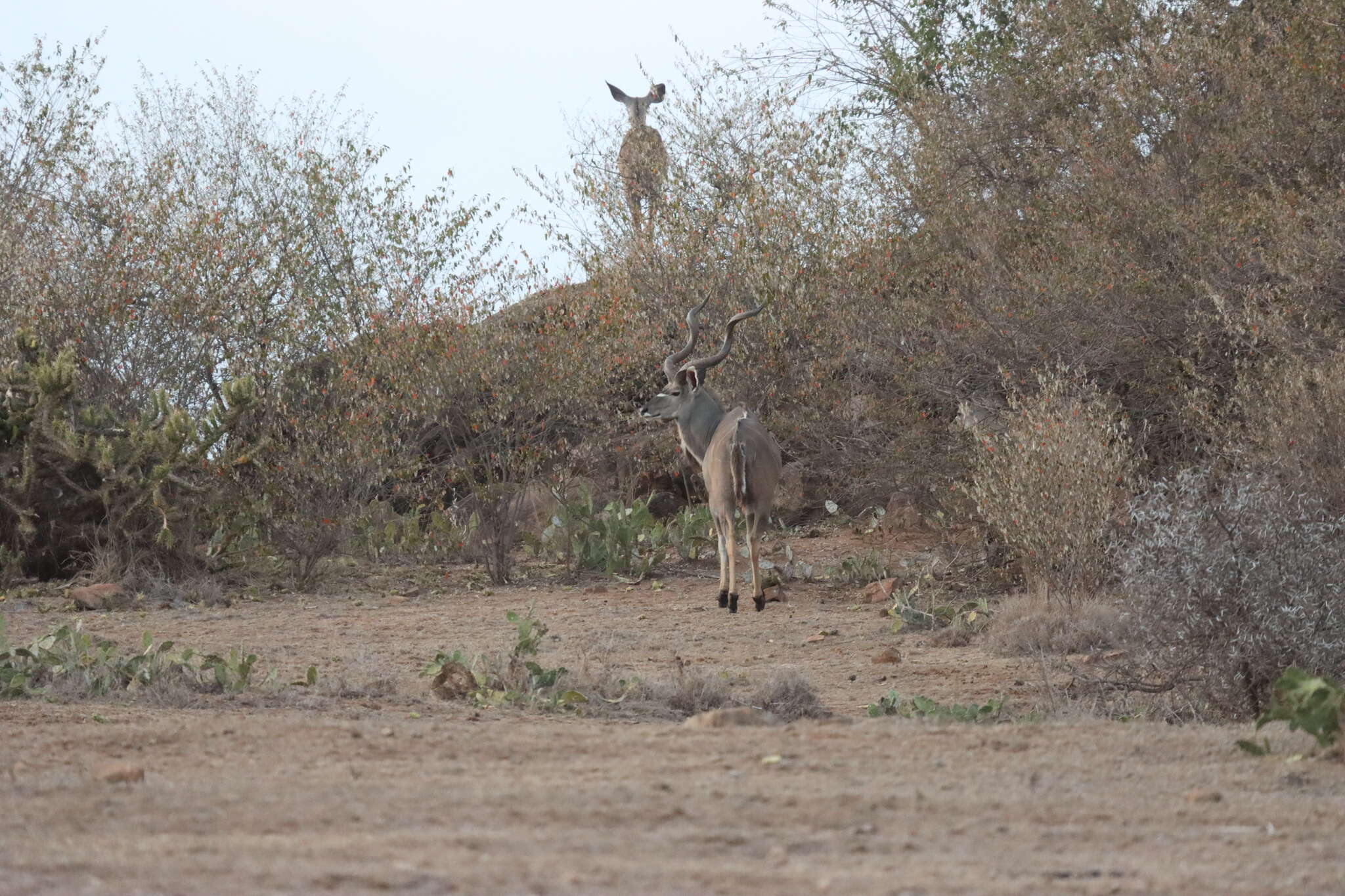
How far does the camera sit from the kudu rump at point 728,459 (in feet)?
38.5

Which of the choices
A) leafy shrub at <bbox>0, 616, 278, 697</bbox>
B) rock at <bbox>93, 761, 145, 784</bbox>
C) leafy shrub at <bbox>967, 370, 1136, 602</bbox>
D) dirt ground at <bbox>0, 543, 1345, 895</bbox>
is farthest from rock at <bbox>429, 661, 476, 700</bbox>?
leafy shrub at <bbox>967, 370, 1136, 602</bbox>

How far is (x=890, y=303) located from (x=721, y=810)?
447 inches

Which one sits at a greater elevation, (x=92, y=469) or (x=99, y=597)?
(x=92, y=469)

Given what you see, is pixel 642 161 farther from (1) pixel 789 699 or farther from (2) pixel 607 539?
(1) pixel 789 699

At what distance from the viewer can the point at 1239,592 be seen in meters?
7.43

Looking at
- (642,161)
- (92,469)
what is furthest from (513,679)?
(642,161)

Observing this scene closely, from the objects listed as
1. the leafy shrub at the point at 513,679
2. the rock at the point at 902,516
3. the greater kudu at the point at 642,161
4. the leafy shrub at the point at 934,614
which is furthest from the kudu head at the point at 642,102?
the leafy shrub at the point at 513,679

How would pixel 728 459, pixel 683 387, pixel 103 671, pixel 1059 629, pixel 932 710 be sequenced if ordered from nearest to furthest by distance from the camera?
pixel 932 710 → pixel 103 671 → pixel 1059 629 → pixel 728 459 → pixel 683 387

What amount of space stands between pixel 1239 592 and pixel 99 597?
29.4ft

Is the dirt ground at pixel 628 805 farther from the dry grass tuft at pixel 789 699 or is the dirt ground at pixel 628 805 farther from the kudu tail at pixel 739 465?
the kudu tail at pixel 739 465

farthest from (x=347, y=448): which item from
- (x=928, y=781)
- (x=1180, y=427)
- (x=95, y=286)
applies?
(x=928, y=781)

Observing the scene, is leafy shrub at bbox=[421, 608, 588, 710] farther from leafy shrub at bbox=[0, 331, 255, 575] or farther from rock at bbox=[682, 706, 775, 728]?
leafy shrub at bbox=[0, 331, 255, 575]

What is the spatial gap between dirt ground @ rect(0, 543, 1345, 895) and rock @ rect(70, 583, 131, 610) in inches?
208

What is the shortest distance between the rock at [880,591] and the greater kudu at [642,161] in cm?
559
